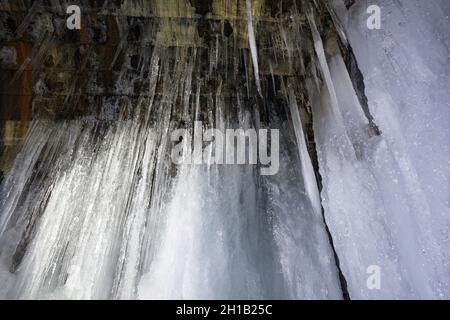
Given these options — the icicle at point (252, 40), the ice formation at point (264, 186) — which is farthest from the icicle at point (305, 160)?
the icicle at point (252, 40)

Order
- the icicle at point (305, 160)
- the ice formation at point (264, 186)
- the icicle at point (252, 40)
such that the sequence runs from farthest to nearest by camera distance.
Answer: the icicle at point (305, 160) < the icicle at point (252, 40) < the ice formation at point (264, 186)

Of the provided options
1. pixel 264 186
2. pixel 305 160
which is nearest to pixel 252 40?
pixel 305 160

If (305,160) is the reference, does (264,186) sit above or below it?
below

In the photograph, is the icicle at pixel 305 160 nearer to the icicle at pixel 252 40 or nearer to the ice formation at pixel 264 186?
the ice formation at pixel 264 186

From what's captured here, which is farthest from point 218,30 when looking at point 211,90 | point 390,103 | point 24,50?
point 24,50

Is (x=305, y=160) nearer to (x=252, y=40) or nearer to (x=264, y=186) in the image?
(x=264, y=186)

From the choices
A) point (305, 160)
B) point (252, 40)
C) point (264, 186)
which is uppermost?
point (252, 40)

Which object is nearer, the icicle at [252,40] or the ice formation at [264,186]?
the ice formation at [264,186]

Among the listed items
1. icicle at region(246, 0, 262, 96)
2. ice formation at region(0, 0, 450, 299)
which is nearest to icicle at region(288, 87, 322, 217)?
ice formation at region(0, 0, 450, 299)

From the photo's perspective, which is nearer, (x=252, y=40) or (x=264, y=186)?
(x=252, y=40)

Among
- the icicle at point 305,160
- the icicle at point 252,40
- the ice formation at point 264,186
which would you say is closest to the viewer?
the ice formation at point 264,186

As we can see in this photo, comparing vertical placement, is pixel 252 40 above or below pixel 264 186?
above

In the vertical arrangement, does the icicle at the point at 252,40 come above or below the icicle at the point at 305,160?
above
